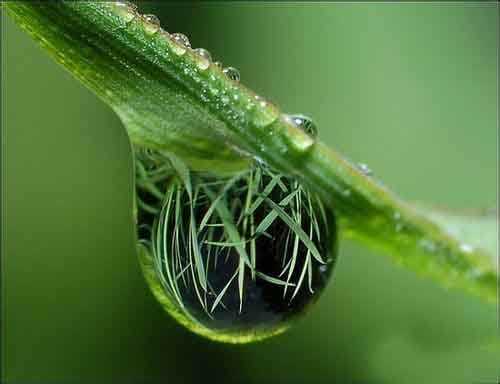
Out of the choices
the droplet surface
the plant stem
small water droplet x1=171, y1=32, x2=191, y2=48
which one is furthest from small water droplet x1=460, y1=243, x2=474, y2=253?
small water droplet x1=171, y1=32, x2=191, y2=48

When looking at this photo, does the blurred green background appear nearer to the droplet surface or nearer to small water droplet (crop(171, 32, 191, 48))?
the droplet surface

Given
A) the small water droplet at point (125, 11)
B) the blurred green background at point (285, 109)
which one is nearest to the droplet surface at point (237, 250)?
the small water droplet at point (125, 11)

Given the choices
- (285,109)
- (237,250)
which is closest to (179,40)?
(237,250)

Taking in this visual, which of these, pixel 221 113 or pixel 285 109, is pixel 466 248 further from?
pixel 285 109

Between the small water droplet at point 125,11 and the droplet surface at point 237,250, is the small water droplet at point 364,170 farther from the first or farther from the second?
the small water droplet at point 125,11

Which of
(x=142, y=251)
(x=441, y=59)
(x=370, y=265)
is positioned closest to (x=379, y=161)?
(x=370, y=265)

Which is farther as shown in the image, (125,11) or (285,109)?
(285,109)
